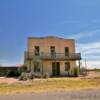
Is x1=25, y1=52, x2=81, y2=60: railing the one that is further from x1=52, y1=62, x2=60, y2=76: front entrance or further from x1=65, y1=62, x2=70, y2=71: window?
x1=52, y1=62, x2=60, y2=76: front entrance

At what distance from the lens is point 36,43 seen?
45.4m

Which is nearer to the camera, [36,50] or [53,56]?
[53,56]

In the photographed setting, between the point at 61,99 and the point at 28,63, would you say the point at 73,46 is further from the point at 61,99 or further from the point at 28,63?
the point at 61,99

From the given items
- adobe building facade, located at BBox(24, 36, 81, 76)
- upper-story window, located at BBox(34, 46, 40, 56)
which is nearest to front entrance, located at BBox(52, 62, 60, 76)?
adobe building facade, located at BBox(24, 36, 81, 76)

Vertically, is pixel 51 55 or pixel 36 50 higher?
pixel 36 50

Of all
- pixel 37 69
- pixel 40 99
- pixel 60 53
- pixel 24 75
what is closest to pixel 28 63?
pixel 37 69

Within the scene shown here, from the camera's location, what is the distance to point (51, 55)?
148 ft

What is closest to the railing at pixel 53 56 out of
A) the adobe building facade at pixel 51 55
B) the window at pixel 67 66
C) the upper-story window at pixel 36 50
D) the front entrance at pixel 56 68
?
the adobe building facade at pixel 51 55

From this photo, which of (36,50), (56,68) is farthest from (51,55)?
(36,50)

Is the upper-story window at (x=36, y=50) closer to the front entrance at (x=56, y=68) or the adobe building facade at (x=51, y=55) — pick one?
the adobe building facade at (x=51, y=55)

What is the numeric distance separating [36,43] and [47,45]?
188cm

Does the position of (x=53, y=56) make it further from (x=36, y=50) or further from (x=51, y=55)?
(x=36, y=50)

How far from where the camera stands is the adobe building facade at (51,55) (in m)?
44.8

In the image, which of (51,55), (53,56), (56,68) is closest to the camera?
(53,56)
